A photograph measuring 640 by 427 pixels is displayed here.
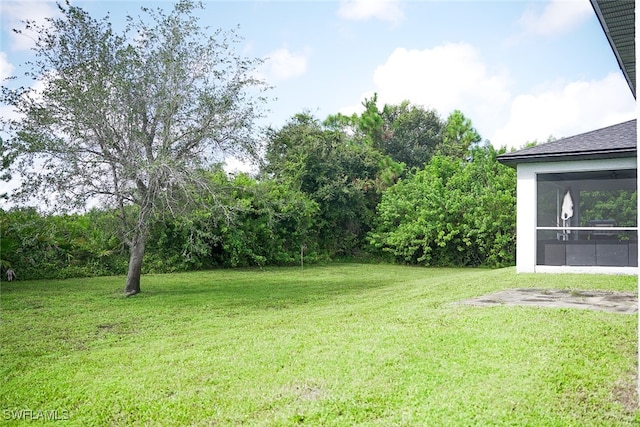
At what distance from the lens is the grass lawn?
3.83 meters

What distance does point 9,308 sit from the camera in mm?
9055

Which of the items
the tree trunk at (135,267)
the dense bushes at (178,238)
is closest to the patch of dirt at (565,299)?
the dense bushes at (178,238)

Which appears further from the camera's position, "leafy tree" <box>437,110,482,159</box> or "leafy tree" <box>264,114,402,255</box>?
"leafy tree" <box>437,110,482,159</box>

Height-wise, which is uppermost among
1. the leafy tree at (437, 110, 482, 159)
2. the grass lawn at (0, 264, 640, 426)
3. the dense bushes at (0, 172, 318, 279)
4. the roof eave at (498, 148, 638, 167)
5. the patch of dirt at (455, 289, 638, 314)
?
the leafy tree at (437, 110, 482, 159)

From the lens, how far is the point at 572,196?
1252cm

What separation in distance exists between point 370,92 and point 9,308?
21.5 meters

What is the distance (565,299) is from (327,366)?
422cm

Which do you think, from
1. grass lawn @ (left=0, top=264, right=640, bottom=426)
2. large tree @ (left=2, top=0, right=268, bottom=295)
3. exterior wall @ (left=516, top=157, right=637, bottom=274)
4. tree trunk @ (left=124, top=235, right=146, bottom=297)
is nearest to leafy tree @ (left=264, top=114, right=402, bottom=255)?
large tree @ (left=2, top=0, right=268, bottom=295)

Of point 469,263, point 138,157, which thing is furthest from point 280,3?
point 469,263

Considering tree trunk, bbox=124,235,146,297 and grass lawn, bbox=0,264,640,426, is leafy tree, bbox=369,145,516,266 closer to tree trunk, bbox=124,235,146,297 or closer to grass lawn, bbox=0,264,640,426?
grass lawn, bbox=0,264,640,426

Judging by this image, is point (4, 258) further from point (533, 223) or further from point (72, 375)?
point (533, 223)

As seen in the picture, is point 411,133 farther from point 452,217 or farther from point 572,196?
point 572,196

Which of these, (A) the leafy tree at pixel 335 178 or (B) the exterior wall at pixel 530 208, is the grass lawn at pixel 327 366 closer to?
(B) the exterior wall at pixel 530 208

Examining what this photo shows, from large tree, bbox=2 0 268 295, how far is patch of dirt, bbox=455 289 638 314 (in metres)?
5.31
